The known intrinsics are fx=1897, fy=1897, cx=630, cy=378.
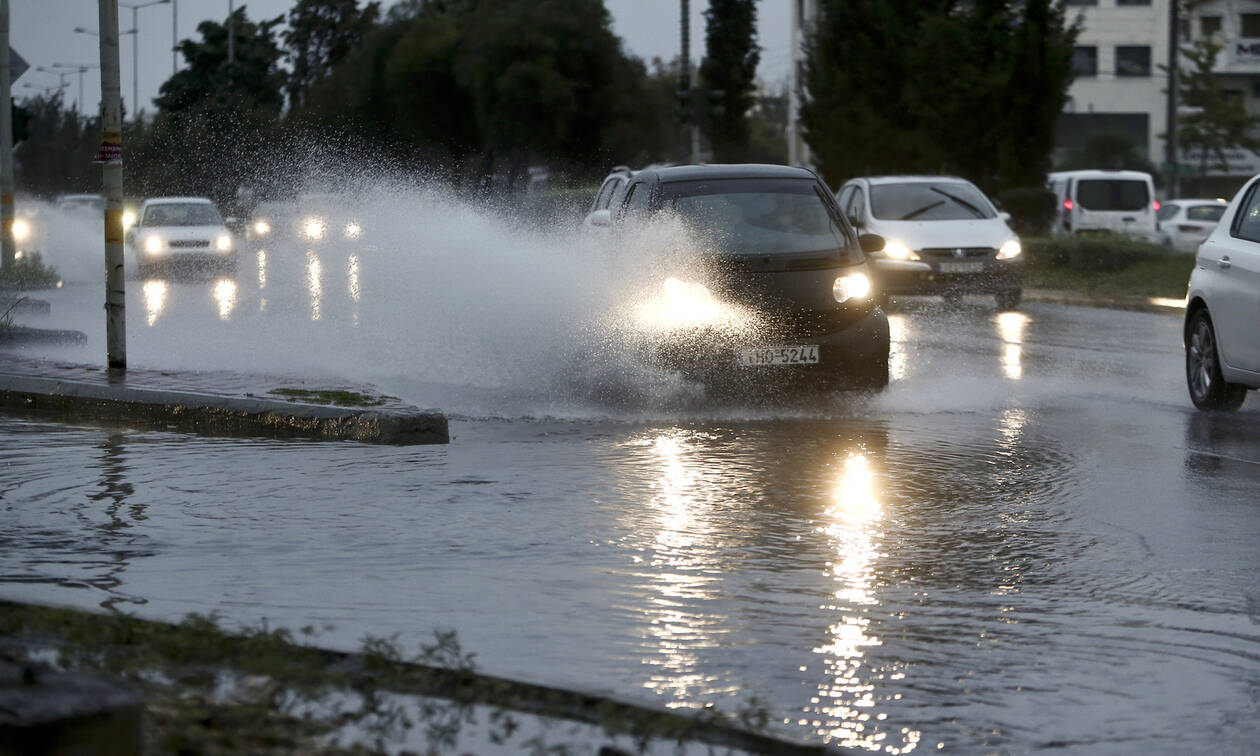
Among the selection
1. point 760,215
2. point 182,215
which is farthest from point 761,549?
point 182,215

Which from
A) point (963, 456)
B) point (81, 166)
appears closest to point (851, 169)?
point (963, 456)

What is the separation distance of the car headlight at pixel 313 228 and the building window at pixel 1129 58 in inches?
1737

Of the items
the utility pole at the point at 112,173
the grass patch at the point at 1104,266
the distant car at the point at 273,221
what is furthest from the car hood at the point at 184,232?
the distant car at the point at 273,221

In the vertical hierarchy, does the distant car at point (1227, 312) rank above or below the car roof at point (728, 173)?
below

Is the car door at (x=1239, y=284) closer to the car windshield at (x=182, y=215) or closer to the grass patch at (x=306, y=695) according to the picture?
the grass patch at (x=306, y=695)

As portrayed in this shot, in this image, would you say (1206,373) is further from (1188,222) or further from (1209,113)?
(1209,113)

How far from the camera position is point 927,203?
2388 centimetres

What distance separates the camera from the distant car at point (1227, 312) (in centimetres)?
1131

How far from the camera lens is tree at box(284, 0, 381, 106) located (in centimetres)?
9162

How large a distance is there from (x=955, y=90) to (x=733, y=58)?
130 feet

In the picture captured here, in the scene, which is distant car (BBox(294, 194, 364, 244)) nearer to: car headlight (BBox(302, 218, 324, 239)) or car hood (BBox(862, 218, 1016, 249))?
car headlight (BBox(302, 218, 324, 239))

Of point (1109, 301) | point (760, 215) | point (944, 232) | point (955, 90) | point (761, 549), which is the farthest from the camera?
point (955, 90)

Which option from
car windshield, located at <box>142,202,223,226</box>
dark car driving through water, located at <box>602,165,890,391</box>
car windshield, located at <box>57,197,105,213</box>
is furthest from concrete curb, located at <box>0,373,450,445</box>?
car windshield, located at <box>57,197,105,213</box>

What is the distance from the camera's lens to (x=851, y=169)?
3788 cm
